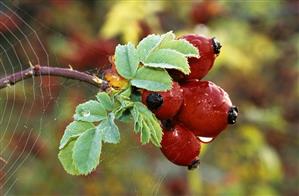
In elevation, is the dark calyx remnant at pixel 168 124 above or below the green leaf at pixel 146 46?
below

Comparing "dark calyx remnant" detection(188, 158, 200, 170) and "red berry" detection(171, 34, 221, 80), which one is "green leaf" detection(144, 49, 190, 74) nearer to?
"red berry" detection(171, 34, 221, 80)

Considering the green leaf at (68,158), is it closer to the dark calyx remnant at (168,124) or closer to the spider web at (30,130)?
the dark calyx remnant at (168,124)

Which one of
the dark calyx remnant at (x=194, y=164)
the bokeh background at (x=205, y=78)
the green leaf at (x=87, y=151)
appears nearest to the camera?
the green leaf at (x=87, y=151)

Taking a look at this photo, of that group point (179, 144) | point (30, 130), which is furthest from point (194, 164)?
point (30, 130)

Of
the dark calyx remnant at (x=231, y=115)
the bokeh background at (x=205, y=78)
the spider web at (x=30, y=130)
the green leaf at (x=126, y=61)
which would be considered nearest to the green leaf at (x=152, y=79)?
the green leaf at (x=126, y=61)

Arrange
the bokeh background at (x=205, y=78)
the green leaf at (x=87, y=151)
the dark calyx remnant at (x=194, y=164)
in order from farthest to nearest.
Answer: the bokeh background at (x=205, y=78) → the dark calyx remnant at (x=194, y=164) → the green leaf at (x=87, y=151)

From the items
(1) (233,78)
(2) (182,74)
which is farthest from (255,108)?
(2) (182,74)

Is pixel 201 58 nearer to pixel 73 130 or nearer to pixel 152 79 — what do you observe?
pixel 152 79

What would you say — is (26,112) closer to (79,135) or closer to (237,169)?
(237,169)

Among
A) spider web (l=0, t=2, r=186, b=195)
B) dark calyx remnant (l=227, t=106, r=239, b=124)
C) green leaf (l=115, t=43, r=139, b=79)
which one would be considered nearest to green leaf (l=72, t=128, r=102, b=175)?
green leaf (l=115, t=43, r=139, b=79)
